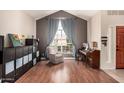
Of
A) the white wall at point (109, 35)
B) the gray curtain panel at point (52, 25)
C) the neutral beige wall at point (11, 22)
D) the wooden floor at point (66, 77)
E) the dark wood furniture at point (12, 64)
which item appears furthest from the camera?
the gray curtain panel at point (52, 25)

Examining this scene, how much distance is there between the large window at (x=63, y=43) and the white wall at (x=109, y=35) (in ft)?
9.75

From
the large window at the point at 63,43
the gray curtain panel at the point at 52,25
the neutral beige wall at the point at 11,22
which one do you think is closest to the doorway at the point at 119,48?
the large window at the point at 63,43

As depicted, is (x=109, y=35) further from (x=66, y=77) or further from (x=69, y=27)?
(x=69, y=27)

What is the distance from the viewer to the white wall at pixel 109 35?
254 inches

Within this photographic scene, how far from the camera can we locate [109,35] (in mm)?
6504

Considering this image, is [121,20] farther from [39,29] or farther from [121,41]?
[39,29]

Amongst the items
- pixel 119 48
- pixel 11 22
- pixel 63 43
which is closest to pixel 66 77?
pixel 11 22

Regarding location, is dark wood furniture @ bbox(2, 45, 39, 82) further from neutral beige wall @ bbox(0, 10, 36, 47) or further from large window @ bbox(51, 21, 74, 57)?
large window @ bbox(51, 21, 74, 57)

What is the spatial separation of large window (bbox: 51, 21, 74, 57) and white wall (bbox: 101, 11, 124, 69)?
9.75 feet

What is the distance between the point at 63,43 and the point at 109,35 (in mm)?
3355

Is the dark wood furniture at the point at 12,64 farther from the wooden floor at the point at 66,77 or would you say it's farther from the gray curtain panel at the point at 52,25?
the gray curtain panel at the point at 52,25

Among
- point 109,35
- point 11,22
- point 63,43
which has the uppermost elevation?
point 11,22

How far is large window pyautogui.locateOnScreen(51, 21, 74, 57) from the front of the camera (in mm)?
9281

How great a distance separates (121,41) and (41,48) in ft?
14.0
